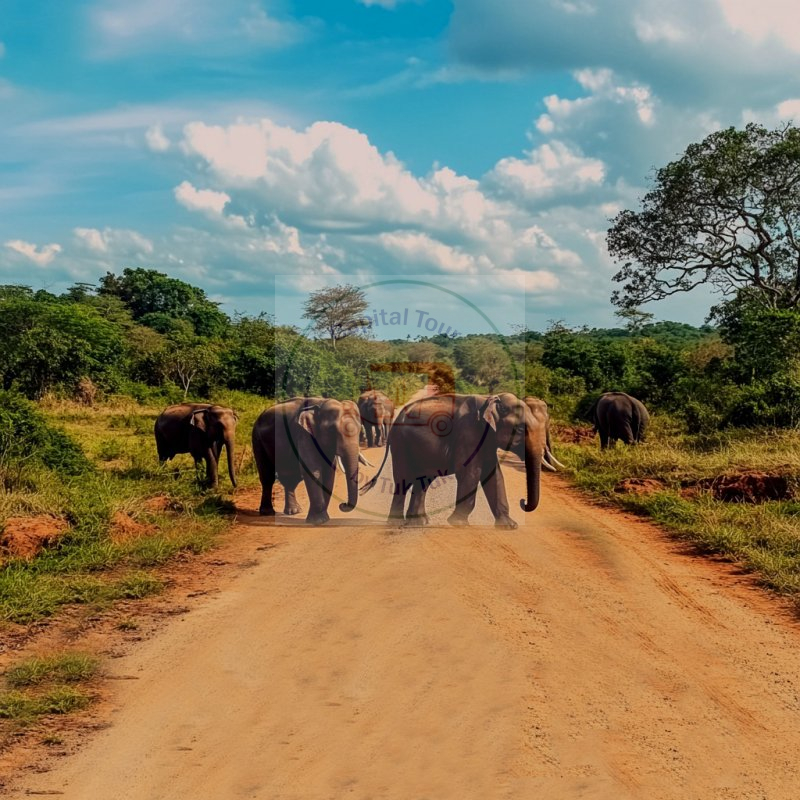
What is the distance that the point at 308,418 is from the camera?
1131 cm

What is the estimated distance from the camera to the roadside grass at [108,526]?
773 centimetres

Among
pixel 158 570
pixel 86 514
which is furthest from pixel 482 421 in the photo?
pixel 86 514

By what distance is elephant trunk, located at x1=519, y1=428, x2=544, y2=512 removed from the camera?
10.3 metres

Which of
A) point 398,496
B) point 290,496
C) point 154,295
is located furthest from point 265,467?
point 154,295

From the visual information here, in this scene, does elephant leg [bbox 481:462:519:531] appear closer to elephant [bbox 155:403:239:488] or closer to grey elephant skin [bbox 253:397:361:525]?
grey elephant skin [bbox 253:397:361:525]

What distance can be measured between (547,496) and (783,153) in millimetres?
16178

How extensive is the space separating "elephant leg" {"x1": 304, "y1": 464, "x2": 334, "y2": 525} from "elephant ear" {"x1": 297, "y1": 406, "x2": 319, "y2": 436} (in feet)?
1.88

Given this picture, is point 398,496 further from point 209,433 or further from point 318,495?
point 209,433

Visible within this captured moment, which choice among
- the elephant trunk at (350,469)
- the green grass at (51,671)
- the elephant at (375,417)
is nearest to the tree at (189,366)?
the elephant at (375,417)

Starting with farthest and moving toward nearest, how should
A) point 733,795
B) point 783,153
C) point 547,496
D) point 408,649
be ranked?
1. point 783,153
2. point 547,496
3. point 408,649
4. point 733,795

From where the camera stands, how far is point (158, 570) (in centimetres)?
862

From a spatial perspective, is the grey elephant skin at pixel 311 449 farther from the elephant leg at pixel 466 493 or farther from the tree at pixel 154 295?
the tree at pixel 154 295

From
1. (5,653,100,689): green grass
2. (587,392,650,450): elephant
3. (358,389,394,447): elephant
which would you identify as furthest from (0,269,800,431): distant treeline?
(5,653,100,689): green grass

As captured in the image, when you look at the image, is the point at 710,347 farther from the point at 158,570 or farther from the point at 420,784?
the point at 420,784
